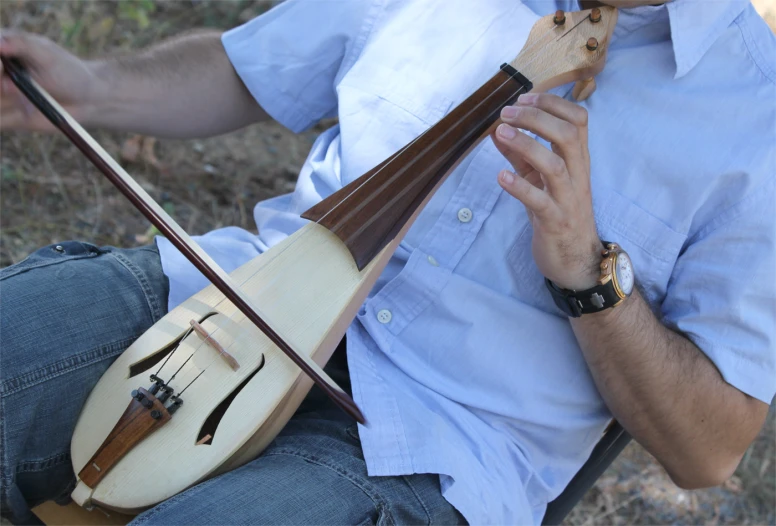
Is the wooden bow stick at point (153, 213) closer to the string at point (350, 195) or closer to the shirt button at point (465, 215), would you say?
the string at point (350, 195)

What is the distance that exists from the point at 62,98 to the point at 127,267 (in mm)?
321

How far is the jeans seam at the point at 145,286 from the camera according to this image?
1368mm

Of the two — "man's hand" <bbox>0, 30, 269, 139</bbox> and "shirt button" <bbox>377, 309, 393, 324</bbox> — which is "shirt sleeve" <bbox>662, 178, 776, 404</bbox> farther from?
"man's hand" <bbox>0, 30, 269, 139</bbox>

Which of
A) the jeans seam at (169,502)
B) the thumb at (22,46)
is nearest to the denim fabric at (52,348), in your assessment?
the jeans seam at (169,502)

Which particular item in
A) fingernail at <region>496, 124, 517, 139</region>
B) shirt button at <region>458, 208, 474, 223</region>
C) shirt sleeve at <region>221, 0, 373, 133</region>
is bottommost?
shirt button at <region>458, 208, 474, 223</region>

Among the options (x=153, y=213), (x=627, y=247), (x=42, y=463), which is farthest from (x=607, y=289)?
(x=42, y=463)

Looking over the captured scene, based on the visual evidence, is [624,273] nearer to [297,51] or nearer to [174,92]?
[297,51]

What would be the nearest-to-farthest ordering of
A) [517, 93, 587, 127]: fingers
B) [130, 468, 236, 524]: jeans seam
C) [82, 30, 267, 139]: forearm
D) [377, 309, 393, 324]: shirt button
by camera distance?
1. [130, 468, 236, 524]: jeans seam
2. [517, 93, 587, 127]: fingers
3. [377, 309, 393, 324]: shirt button
4. [82, 30, 267, 139]: forearm

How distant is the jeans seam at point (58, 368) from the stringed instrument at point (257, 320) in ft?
0.12

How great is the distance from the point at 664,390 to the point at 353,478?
→ 537mm

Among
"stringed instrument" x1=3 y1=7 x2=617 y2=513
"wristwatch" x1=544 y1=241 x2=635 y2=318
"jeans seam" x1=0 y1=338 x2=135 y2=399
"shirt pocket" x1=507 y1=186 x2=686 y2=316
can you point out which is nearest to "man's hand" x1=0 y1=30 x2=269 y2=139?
"stringed instrument" x1=3 y1=7 x2=617 y2=513

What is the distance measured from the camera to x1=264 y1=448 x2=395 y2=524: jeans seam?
3.78ft

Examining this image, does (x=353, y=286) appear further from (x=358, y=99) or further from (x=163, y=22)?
(x=163, y=22)

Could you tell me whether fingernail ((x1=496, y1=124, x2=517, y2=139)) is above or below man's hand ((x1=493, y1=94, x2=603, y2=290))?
above
